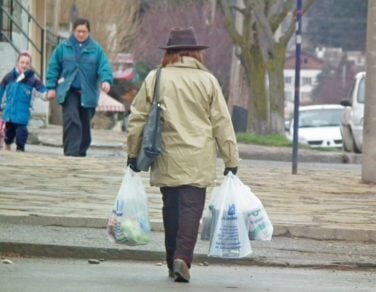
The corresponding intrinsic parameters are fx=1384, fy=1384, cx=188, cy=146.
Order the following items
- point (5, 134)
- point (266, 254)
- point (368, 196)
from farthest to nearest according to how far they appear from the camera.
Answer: point (5, 134)
point (368, 196)
point (266, 254)

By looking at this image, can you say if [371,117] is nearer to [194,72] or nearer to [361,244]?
[361,244]

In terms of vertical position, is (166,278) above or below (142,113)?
below

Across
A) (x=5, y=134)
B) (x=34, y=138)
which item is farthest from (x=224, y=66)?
(x=5, y=134)

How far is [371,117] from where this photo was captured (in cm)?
1435

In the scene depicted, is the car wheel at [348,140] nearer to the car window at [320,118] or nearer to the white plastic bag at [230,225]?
the car window at [320,118]

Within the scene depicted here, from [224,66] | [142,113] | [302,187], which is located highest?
[142,113]

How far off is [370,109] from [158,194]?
2.83 meters

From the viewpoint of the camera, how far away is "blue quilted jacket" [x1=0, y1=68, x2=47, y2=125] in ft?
56.3

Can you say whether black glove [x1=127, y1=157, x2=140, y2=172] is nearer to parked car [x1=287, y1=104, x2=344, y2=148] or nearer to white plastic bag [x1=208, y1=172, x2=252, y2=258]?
white plastic bag [x1=208, y1=172, x2=252, y2=258]

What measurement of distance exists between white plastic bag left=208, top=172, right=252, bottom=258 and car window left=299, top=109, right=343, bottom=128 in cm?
2416

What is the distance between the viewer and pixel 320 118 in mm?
33906

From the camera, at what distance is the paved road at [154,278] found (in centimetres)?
859

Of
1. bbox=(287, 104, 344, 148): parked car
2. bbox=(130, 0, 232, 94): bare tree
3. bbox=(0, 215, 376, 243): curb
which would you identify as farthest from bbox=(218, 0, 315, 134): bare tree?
bbox=(130, 0, 232, 94): bare tree

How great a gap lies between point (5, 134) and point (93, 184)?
4.54 meters
